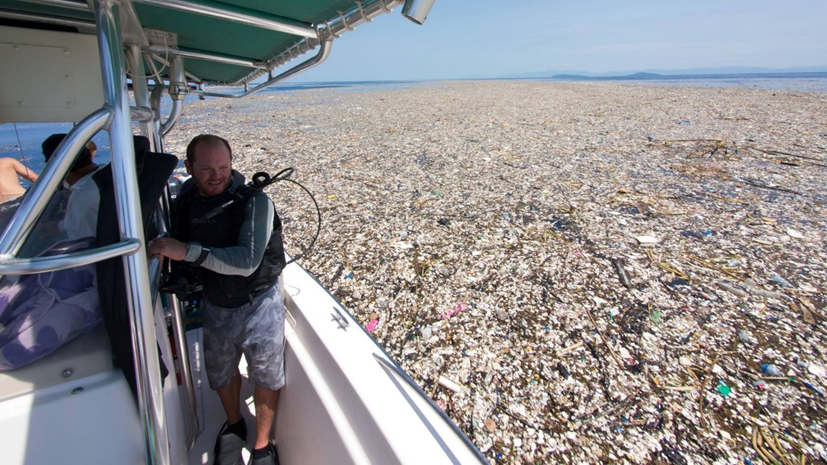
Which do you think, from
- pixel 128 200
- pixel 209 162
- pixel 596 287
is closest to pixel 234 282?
pixel 209 162

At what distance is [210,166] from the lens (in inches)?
68.1

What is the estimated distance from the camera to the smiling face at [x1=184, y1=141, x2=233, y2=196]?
172 cm

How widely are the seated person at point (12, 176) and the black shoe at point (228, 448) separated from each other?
5.80 ft

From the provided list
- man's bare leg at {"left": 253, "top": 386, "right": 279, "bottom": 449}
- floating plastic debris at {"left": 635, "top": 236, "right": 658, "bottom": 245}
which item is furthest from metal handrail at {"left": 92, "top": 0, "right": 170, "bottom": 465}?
floating plastic debris at {"left": 635, "top": 236, "right": 658, "bottom": 245}

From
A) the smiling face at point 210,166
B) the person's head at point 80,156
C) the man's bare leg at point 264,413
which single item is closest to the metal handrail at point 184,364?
the man's bare leg at point 264,413

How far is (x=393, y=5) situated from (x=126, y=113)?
2.37 feet

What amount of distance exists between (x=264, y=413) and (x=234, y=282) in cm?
73

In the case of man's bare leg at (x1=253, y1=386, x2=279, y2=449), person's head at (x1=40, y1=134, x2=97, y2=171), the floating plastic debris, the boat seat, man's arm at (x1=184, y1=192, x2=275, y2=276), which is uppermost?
person's head at (x1=40, y1=134, x2=97, y2=171)

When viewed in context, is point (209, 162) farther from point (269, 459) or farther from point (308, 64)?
point (269, 459)

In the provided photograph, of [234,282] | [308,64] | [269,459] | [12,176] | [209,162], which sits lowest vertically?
[269,459]

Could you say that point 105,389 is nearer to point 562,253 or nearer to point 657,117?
point 562,253

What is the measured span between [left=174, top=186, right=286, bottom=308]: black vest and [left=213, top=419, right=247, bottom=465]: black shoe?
26.9 inches

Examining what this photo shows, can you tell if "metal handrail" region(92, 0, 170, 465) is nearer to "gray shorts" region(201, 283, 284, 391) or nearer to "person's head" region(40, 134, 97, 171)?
"gray shorts" region(201, 283, 284, 391)

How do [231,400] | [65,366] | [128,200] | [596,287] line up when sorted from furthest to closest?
1. [596,287]
2. [231,400]
3. [65,366]
4. [128,200]
